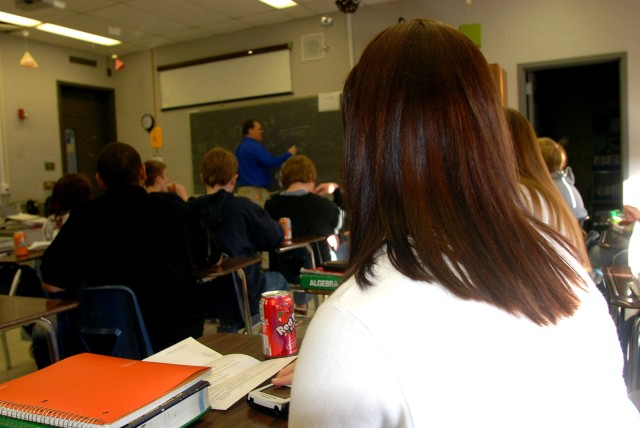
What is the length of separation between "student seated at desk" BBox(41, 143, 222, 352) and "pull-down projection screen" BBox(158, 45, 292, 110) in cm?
443

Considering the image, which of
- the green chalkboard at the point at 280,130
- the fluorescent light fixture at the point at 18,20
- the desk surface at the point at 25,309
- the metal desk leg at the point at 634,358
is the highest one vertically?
the fluorescent light fixture at the point at 18,20

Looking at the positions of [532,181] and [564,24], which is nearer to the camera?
[532,181]

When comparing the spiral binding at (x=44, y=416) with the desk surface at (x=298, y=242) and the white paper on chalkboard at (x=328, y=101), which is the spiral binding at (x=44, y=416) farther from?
the white paper on chalkboard at (x=328, y=101)

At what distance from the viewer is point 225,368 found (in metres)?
1.18

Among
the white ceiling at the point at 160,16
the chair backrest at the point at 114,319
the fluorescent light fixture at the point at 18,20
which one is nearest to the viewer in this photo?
the chair backrest at the point at 114,319

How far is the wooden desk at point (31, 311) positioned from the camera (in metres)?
1.64

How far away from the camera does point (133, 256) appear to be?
2141mm

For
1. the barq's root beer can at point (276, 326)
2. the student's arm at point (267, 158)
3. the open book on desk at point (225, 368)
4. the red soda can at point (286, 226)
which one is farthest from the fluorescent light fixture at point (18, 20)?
the barq's root beer can at point (276, 326)

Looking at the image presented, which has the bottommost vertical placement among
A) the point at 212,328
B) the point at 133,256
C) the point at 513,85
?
the point at 212,328

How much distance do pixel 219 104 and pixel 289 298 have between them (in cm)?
600

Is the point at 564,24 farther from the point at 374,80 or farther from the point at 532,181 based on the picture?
the point at 374,80

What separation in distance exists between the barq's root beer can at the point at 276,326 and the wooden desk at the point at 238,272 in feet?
4.15

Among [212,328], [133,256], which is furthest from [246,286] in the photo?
[212,328]

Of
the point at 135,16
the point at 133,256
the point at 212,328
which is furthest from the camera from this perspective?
the point at 135,16
